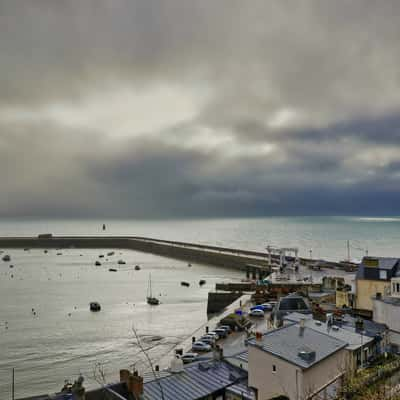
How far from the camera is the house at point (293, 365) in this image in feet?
47.5

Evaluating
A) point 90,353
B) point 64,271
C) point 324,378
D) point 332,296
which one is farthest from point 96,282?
point 324,378

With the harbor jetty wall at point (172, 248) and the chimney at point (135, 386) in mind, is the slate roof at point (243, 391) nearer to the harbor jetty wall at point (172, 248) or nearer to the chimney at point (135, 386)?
the chimney at point (135, 386)

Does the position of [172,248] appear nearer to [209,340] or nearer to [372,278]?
[209,340]

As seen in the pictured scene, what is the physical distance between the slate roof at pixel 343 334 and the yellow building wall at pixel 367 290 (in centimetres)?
1042

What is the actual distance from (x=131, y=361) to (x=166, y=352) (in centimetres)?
335

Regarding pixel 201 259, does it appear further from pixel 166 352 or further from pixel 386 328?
pixel 386 328

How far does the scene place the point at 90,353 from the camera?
36406mm

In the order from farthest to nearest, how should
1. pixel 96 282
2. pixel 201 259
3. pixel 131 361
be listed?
pixel 201 259, pixel 96 282, pixel 131 361

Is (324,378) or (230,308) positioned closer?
(324,378)

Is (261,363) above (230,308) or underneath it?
above

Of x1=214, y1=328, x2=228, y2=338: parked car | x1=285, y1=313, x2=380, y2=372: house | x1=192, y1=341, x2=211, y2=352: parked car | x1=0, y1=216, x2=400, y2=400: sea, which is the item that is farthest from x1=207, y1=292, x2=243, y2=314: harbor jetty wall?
x1=285, y1=313, x2=380, y2=372: house

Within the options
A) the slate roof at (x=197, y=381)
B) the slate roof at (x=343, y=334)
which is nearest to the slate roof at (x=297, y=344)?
the slate roof at (x=343, y=334)

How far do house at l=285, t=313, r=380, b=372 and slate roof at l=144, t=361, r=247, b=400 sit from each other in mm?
4113

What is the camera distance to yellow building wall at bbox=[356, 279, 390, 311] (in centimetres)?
3002
